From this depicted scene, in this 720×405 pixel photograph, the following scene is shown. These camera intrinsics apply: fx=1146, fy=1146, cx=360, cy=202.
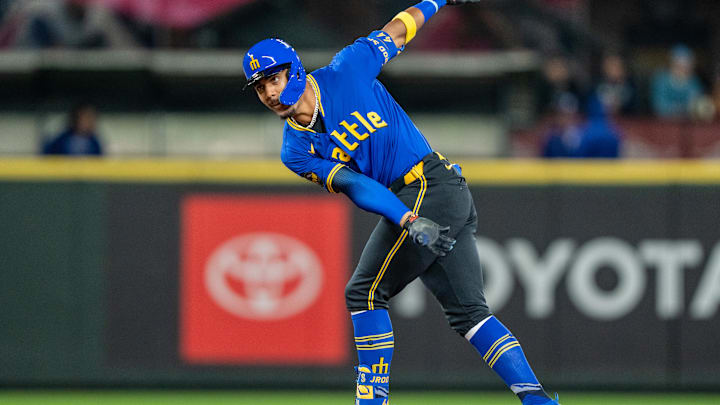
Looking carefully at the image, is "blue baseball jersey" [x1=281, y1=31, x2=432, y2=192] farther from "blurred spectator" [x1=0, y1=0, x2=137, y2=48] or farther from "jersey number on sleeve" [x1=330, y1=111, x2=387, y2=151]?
"blurred spectator" [x1=0, y1=0, x2=137, y2=48]

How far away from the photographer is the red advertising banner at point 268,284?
29.9 ft

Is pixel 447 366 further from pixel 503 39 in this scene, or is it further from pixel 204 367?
pixel 503 39

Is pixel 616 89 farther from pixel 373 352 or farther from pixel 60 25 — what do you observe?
pixel 373 352

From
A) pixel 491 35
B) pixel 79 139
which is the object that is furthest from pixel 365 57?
pixel 491 35

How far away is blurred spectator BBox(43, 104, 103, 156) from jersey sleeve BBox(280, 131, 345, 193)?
476cm

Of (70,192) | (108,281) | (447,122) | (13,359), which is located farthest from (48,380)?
(447,122)

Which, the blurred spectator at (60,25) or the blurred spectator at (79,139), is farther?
the blurred spectator at (60,25)

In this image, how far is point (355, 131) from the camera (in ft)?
19.3

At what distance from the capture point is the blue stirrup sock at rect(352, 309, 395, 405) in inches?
242

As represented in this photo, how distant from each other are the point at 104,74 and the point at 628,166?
6016 millimetres

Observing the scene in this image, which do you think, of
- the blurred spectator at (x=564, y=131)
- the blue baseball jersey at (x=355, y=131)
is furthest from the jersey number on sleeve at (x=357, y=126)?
the blurred spectator at (x=564, y=131)

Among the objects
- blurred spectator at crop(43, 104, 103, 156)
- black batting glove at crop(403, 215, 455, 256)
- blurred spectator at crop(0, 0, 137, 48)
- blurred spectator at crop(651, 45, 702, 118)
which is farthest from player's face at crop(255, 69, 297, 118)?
blurred spectator at crop(651, 45, 702, 118)

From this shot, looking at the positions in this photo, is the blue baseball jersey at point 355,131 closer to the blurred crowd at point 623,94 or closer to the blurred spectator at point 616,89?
the blurred crowd at point 623,94

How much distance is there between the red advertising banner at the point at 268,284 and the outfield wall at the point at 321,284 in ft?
0.04
